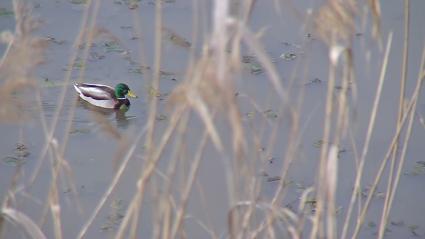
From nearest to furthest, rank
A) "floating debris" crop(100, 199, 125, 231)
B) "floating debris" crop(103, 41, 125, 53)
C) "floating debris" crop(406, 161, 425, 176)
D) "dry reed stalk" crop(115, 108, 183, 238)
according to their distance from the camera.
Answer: "dry reed stalk" crop(115, 108, 183, 238) < "floating debris" crop(100, 199, 125, 231) < "floating debris" crop(406, 161, 425, 176) < "floating debris" crop(103, 41, 125, 53)

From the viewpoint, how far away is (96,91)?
4.90 meters

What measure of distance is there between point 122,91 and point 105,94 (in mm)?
→ 165

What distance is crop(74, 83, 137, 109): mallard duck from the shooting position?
4.77 metres

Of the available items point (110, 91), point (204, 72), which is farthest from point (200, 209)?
point (204, 72)

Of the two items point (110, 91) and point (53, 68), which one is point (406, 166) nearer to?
point (110, 91)

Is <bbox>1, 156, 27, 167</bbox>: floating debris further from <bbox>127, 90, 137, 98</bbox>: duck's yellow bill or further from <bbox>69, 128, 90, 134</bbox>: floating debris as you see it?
<bbox>127, 90, 137, 98</bbox>: duck's yellow bill

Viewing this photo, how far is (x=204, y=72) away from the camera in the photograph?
4.75 feet

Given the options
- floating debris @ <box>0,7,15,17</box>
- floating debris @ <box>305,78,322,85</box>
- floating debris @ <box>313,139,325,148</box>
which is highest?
floating debris @ <box>0,7,15,17</box>

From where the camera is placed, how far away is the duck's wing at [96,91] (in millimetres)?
4801

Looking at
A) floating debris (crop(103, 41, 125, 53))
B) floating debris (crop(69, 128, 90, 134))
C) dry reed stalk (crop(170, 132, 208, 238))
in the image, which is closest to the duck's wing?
floating debris (crop(69, 128, 90, 134))

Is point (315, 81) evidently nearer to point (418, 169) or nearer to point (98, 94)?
point (418, 169)

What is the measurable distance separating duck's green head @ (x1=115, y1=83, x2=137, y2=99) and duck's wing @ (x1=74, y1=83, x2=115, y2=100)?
0.11ft

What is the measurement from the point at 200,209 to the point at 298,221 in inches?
71.6

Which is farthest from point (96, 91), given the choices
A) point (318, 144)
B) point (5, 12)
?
point (318, 144)
